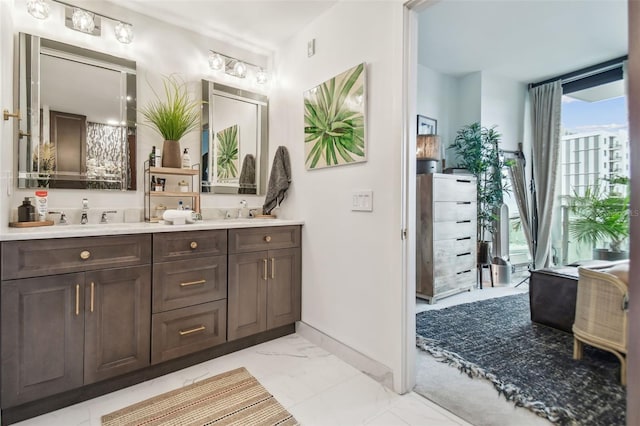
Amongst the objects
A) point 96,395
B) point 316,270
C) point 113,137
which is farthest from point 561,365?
point 113,137

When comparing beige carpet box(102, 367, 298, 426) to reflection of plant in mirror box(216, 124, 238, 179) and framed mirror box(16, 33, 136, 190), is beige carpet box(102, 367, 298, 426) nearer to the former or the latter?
framed mirror box(16, 33, 136, 190)

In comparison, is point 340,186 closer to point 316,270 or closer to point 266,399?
point 316,270

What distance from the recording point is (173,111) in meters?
2.33

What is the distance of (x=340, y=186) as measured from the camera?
2.20m

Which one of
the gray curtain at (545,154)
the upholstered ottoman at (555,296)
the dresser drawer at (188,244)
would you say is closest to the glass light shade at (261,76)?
the dresser drawer at (188,244)

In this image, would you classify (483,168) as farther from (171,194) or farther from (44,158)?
(44,158)

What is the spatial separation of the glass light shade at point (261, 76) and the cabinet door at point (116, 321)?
6.17 feet

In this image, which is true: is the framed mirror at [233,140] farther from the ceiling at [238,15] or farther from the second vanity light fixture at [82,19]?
the second vanity light fixture at [82,19]

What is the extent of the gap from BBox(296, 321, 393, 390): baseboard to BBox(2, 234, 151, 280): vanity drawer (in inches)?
49.3

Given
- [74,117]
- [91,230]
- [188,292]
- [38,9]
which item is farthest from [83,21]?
[188,292]

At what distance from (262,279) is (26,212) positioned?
1.47m

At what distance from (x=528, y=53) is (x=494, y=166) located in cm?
129

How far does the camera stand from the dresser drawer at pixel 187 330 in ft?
6.19

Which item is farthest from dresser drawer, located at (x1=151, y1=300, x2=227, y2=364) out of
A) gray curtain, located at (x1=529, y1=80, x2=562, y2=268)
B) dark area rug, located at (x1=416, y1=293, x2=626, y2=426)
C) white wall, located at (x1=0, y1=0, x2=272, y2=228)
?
gray curtain, located at (x1=529, y1=80, x2=562, y2=268)
